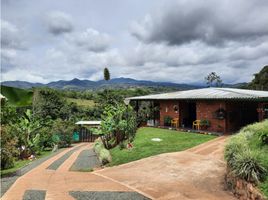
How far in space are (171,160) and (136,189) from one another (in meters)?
4.31

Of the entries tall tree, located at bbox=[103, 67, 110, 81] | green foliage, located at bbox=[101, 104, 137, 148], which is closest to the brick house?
green foliage, located at bbox=[101, 104, 137, 148]

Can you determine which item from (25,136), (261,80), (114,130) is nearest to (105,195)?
(114,130)

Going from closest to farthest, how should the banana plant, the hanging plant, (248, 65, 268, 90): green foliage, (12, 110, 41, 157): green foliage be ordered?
the hanging plant
(12, 110, 41, 157): green foliage
the banana plant
(248, 65, 268, 90): green foliage

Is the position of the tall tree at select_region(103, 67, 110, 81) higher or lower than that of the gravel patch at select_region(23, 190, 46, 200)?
higher

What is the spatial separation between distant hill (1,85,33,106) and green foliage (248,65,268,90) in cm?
5590

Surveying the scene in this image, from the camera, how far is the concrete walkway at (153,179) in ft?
35.1

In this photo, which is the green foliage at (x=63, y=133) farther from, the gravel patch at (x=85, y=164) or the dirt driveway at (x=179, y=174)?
the dirt driveway at (x=179, y=174)

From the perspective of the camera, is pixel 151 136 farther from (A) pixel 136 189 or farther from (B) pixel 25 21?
(B) pixel 25 21

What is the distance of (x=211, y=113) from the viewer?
76.1 feet

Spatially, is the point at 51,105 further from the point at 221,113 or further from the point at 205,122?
the point at 221,113

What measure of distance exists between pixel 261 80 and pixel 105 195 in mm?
53488

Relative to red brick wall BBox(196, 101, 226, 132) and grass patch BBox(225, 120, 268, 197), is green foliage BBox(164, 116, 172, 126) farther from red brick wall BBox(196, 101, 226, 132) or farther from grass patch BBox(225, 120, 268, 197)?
grass patch BBox(225, 120, 268, 197)

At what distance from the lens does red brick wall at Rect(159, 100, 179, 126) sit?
88.3 ft

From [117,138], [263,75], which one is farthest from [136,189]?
[263,75]
